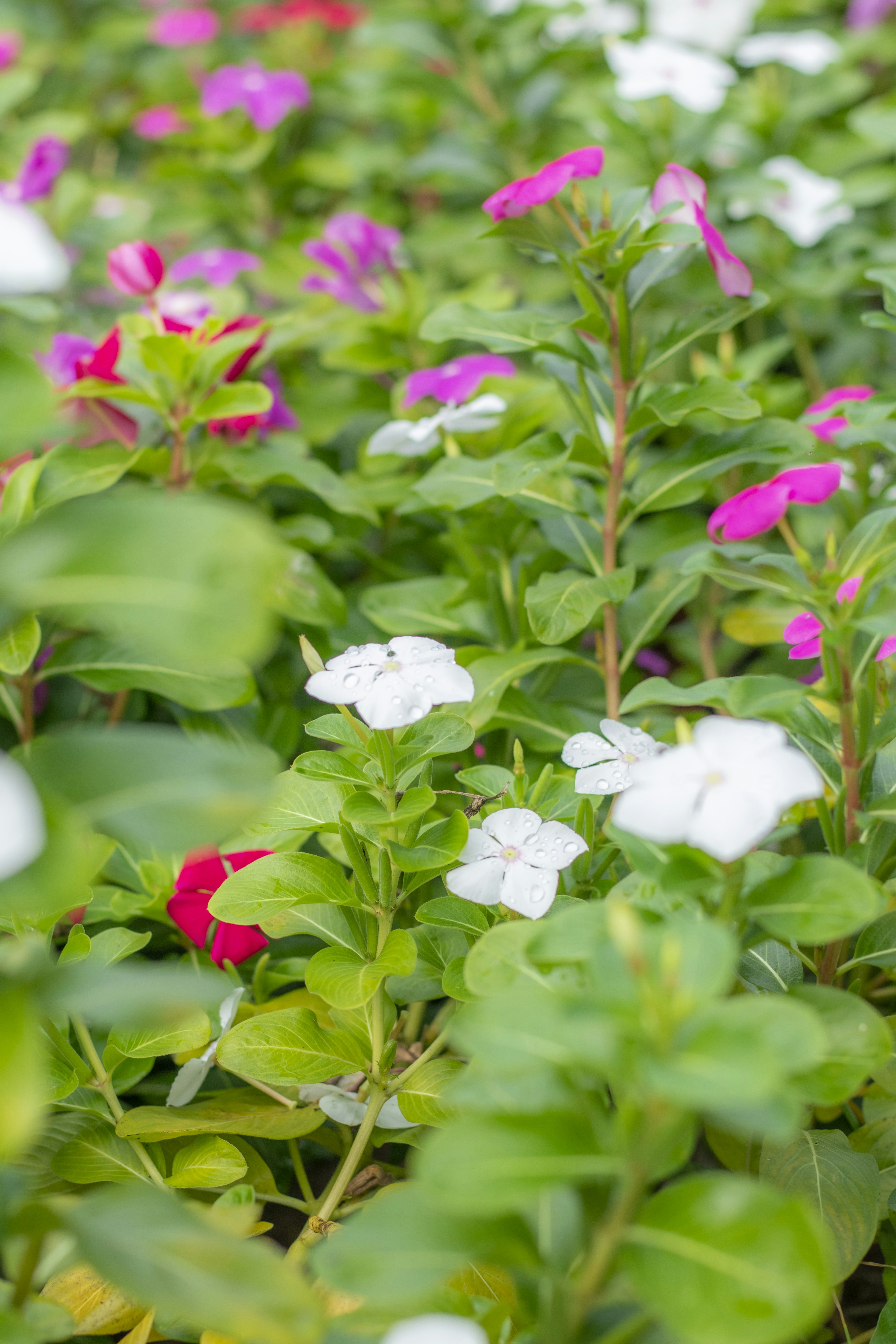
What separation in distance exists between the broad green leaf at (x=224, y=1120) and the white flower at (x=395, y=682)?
0.28 m

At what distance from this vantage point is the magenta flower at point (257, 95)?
180 centimetres

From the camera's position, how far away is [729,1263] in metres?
0.43

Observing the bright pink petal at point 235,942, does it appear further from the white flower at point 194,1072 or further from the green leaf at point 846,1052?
the green leaf at point 846,1052

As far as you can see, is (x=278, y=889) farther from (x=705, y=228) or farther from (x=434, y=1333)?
(x=705, y=228)

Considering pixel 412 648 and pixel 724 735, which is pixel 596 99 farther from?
pixel 724 735

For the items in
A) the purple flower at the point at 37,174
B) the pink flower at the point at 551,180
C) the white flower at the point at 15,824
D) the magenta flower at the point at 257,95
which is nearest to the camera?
the white flower at the point at 15,824

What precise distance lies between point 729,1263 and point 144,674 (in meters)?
0.79

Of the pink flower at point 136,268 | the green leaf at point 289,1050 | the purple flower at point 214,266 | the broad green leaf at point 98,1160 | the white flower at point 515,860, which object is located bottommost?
the broad green leaf at point 98,1160

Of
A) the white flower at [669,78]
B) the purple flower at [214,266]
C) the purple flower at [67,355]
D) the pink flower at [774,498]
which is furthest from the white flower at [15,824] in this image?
the white flower at [669,78]

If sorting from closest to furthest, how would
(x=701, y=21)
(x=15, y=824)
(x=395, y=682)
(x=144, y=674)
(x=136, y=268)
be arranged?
(x=15, y=824)
(x=395, y=682)
(x=144, y=674)
(x=136, y=268)
(x=701, y=21)

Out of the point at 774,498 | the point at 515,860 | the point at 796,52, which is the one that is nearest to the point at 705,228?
the point at 774,498

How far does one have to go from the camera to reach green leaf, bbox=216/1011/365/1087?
0.72 meters

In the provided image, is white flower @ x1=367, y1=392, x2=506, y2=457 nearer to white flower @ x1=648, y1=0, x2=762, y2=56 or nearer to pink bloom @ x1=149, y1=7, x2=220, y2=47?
white flower @ x1=648, y1=0, x2=762, y2=56

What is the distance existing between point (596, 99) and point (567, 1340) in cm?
189
